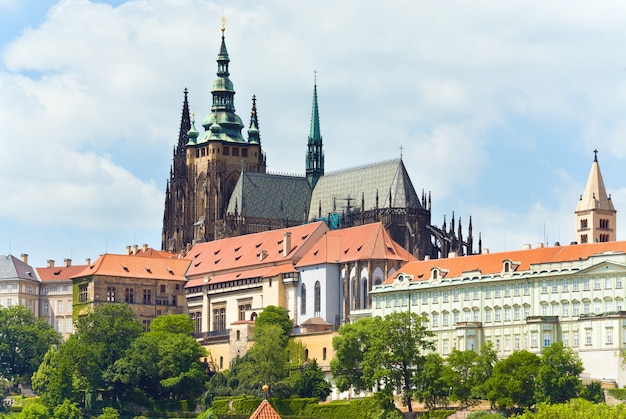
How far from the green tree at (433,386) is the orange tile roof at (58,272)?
69.4 meters

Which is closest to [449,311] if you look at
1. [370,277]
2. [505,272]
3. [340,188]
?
[505,272]

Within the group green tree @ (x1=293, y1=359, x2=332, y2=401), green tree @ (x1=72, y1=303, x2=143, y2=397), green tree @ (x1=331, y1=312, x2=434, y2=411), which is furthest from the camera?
green tree @ (x1=72, y1=303, x2=143, y2=397)

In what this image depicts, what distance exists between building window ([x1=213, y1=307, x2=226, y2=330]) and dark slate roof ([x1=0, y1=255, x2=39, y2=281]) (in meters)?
28.4

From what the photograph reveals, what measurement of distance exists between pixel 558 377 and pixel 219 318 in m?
56.6

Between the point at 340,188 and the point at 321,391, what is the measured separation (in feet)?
176

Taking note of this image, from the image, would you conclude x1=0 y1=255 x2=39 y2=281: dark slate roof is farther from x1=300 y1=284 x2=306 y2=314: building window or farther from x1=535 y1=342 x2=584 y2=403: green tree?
x1=535 y1=342 x2=584 y2=403: green tree

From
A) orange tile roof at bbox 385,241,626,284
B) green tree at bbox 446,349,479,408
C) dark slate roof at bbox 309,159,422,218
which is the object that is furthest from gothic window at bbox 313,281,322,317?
green tree at bbox 446,349,479,408

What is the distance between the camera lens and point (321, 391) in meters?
141

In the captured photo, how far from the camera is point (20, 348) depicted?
6668 inches

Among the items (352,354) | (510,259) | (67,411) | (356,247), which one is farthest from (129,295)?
(510,259)

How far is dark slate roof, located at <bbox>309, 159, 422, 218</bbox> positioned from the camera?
590ft

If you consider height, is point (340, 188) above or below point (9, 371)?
above

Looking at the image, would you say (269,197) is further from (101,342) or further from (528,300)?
(528,300)

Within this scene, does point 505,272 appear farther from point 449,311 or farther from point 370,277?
point 370,277
